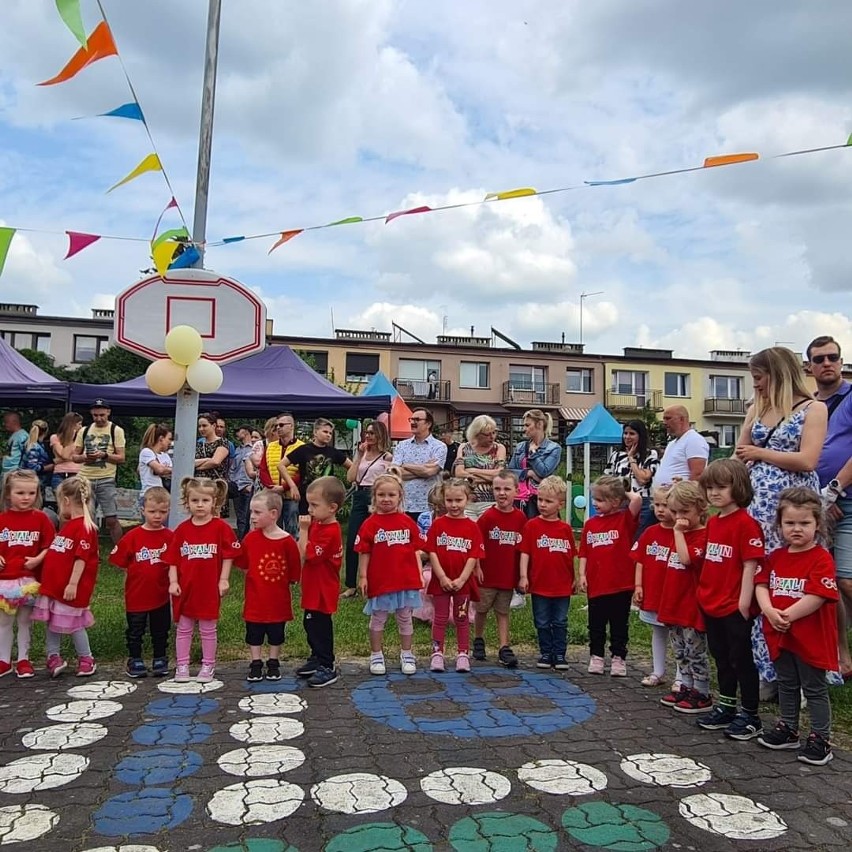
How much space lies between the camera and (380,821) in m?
2.90

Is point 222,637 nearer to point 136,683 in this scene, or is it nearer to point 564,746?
point 136,683

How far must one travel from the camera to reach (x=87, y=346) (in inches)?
1583

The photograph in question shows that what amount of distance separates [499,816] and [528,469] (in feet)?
13.8

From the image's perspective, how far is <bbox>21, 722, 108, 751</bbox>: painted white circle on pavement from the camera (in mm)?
3689

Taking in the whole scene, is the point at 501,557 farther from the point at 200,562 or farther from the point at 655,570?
the point at 200,562

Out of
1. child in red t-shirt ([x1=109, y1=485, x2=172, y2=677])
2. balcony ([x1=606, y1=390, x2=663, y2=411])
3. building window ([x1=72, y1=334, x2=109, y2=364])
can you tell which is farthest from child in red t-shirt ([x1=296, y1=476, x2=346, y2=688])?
balcony ([x1=606, y1=390, x2=663, y2=411])

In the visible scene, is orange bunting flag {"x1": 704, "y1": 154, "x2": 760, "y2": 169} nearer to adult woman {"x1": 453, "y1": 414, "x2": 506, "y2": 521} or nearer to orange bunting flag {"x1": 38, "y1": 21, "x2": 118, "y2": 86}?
adult woman {"x1": 453, "y1": 414, "x2": 506, "y2": 521}

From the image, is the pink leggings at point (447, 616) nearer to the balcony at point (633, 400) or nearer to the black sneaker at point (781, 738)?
the black sneaker at point (781, 738)

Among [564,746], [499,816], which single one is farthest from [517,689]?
[499,816]

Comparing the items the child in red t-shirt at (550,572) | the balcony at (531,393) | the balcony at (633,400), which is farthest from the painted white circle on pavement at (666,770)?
the balcony at (633,400)

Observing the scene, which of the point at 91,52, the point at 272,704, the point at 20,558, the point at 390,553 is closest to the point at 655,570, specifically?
the point at 390,553

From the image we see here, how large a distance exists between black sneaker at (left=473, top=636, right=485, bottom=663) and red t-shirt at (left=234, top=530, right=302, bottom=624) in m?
1.38

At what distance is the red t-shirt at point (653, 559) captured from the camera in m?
4.66

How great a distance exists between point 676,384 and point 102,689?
47.0 meters
